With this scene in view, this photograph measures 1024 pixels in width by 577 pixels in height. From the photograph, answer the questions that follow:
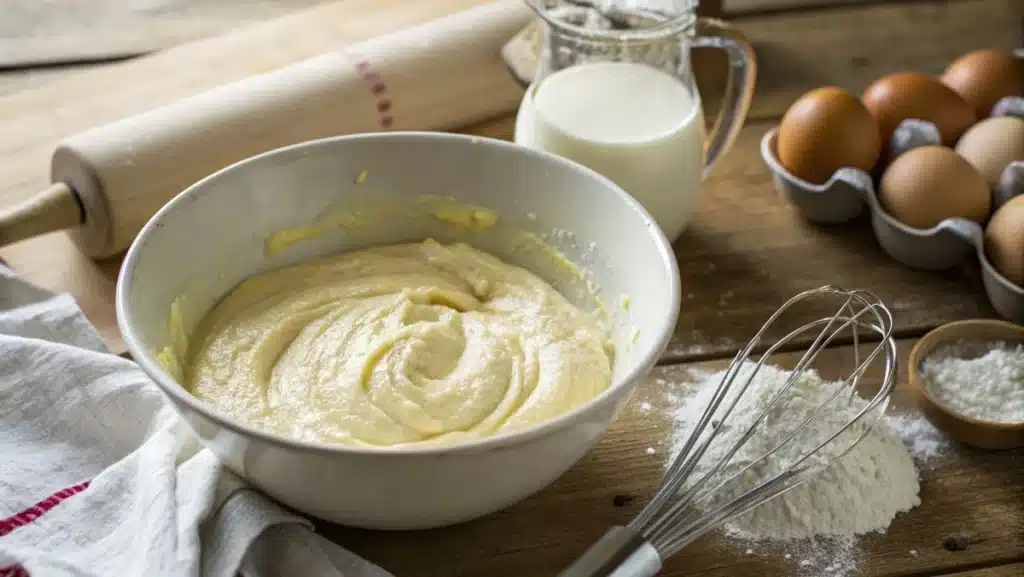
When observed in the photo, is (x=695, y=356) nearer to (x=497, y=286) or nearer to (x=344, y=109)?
(x=497, y=286)

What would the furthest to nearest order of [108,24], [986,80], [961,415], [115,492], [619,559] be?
[108,24] → [986,80] → [961,415] → [115,492] → [619,559]

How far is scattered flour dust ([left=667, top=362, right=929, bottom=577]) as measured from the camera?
0.97m

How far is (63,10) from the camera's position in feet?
5.98

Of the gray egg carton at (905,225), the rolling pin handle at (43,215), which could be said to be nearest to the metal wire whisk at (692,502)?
the gray egg carton at (905,225)

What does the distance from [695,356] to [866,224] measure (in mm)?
377

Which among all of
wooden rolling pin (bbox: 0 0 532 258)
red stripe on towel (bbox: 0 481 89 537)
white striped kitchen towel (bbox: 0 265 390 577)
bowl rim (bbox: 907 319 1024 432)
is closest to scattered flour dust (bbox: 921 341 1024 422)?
bowl rim (bbox: 907 319 1024 432)

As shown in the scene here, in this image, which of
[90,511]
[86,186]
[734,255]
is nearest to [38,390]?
[90,511]

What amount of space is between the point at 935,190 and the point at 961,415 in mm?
328

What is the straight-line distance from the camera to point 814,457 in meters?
1.00

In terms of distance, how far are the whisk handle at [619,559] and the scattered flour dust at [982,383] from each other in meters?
0.43

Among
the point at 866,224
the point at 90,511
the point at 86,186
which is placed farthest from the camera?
the point at 866,224

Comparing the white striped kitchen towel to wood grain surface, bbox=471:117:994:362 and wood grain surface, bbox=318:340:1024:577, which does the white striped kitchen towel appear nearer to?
wood grain surface, bbox=318:340:1024:577

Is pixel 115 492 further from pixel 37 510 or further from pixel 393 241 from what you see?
pixel 393 241

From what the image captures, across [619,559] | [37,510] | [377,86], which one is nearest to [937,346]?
[619,559]
